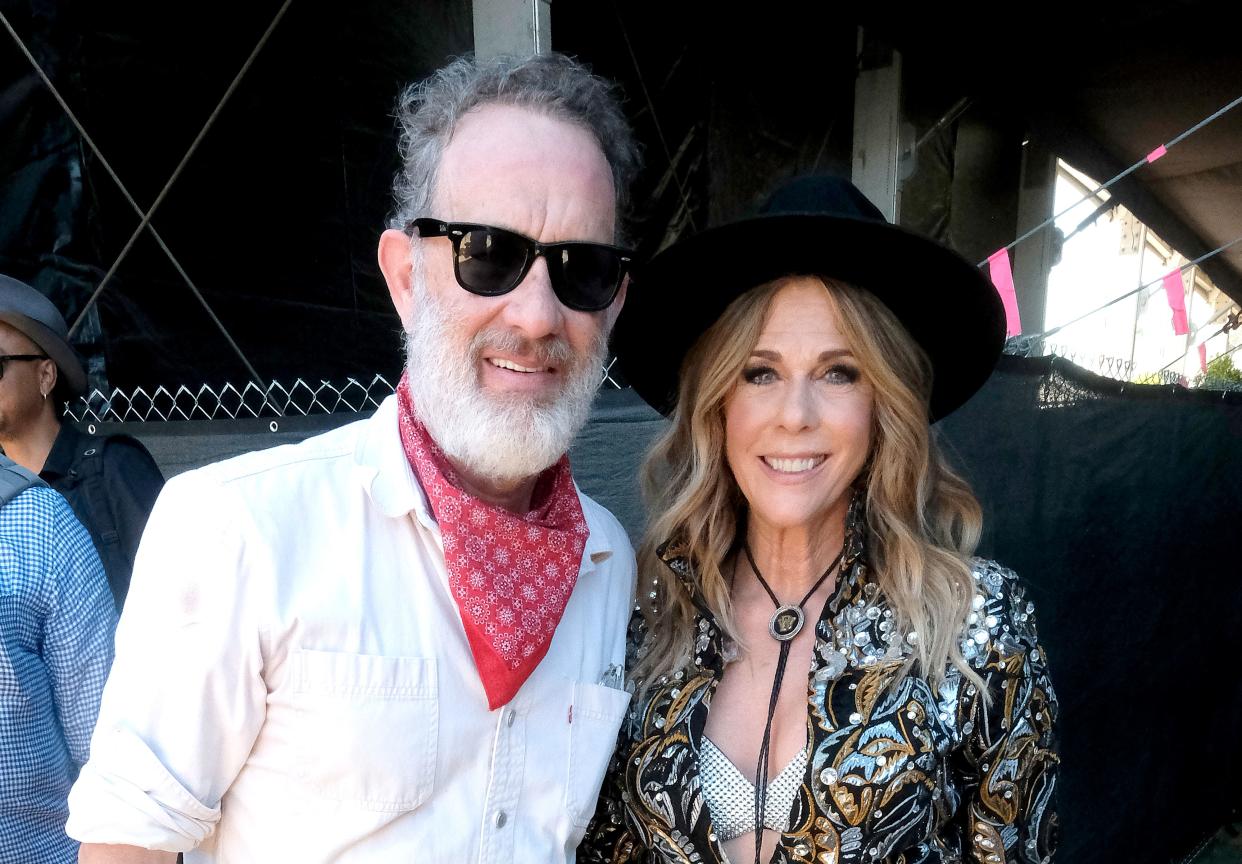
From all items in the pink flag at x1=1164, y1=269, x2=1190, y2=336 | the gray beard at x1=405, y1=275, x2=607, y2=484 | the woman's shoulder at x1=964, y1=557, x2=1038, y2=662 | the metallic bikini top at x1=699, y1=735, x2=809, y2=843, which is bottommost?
the metallic bikini top at x1=699, y1=735, x2=809, y2=843

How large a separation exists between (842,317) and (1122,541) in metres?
2.40

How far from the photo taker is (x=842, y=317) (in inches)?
67.1

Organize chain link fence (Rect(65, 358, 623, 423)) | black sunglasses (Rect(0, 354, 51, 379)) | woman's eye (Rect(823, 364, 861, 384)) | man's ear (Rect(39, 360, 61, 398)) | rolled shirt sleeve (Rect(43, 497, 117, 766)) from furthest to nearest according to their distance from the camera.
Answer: chain link fence (Rect(65, 358, 623, 423))
man's ear (Rect(39, 360, 61, 398))
black sunglasses (Rect(0, 354, 51, 379))
rolled shirt sleeve (Rect(43, 497, 117, 766))
woman's eye (Rect(823, 364, 861, 384))

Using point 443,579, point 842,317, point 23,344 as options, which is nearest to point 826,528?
point 842,317

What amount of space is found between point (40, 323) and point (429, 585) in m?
2.17

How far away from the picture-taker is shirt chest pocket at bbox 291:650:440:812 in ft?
4.06

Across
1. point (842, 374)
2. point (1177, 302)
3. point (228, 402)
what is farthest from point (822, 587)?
point (1177, 302)

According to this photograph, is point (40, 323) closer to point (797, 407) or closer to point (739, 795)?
point (797, 407)

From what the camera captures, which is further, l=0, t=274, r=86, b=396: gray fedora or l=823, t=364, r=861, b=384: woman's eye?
l=0, t=274, r=86, b=396: gray fedora

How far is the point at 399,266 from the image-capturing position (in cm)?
160

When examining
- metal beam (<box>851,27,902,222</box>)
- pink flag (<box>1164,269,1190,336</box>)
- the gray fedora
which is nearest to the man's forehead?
the gray fedora

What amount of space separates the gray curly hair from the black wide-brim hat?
0.25 m

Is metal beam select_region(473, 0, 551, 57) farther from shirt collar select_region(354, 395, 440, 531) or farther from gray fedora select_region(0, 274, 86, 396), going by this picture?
shirt collar select_region(354, 395, 440, 531)

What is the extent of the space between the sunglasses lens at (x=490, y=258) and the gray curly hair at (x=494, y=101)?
0.53 feet
